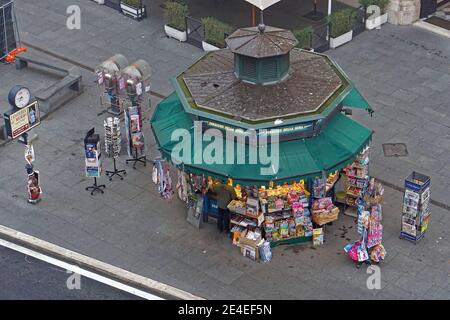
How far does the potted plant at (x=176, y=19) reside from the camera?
3875 cm

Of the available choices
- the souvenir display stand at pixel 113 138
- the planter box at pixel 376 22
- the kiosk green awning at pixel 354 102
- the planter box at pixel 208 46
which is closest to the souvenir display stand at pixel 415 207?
the kiosk green awning at pixel 354 102

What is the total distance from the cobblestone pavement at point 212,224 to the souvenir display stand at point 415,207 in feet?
1.16

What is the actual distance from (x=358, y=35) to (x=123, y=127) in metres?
10.3

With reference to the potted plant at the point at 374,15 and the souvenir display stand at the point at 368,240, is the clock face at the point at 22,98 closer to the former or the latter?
the souvenir display stand at the point at 368,240

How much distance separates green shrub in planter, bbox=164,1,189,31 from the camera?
127 feet

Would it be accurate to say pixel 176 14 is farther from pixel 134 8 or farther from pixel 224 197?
pixel 224 197

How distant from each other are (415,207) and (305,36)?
35.7ft

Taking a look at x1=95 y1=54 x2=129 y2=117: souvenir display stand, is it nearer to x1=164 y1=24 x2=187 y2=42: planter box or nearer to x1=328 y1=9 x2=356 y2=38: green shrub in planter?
x1=164 y1=24 x2=187 y2=42: planter box

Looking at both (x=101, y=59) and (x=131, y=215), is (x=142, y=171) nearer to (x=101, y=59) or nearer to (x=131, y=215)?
(x=131, y=215)

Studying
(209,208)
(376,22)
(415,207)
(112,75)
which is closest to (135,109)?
(112,75)

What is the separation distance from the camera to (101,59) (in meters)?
38.0

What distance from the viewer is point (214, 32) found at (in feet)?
124

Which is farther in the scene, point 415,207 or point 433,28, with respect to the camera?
point 433,28

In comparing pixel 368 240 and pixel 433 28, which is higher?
Answer: pixel 368 240
